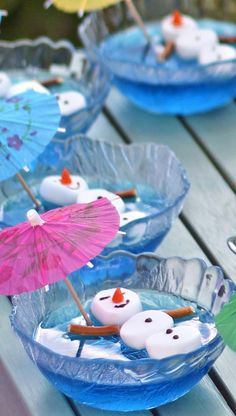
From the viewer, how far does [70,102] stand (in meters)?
2.47

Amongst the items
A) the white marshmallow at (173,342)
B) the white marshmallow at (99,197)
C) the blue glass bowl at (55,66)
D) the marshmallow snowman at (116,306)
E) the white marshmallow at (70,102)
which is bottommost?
the blue glass bowl at (55,66)

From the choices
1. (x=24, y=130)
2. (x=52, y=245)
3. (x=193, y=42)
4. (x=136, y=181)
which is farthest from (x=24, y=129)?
(x=193, y=42)

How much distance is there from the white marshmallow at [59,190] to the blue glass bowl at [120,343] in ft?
0.70

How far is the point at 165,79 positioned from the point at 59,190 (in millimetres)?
384

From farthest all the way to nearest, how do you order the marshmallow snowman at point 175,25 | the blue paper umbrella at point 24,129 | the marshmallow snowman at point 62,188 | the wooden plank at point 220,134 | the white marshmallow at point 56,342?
the marshmallow snowman at point 175,25, the wooden plank at point 220,134, the marshmallow snowman at point 62,188, the blue paper umbrella at point 24,129, the white marshmallow at point 56,342

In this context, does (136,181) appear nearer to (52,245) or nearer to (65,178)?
(65,178)

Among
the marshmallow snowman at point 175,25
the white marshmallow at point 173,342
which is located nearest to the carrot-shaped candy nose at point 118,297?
the white marshmallow at point 173,342

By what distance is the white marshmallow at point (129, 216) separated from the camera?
2107 mm

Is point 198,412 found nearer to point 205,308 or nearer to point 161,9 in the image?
point 205,308

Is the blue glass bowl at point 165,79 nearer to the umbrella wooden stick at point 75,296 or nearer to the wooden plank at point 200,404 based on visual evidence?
the umbrella wooden stick at point 75,296

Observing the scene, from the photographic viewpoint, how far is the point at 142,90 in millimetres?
2518

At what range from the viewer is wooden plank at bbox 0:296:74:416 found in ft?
5.96

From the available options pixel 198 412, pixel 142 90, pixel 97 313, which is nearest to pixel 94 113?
pixel 142 90

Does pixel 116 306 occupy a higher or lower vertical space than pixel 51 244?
lower
